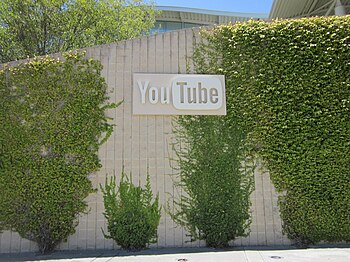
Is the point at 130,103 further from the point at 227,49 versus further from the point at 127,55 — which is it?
the point at 227,49

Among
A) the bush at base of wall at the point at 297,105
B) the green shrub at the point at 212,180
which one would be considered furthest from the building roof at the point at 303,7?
the green shrub at the point at 212,180

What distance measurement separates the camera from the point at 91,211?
7117 millimetres

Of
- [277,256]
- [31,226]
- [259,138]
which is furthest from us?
[259,138]

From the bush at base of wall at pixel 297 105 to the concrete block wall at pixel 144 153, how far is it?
39 cm

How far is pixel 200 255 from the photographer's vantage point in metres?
6.12

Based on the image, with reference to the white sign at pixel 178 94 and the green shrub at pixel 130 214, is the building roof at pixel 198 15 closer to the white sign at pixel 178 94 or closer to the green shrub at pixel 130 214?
the white sign at pixel 178 94

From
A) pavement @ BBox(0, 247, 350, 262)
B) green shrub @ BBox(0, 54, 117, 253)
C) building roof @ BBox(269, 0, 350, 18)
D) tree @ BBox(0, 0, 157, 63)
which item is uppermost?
building roof @ BBox(269, 0, 350, 18)

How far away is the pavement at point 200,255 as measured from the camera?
5.71 meters

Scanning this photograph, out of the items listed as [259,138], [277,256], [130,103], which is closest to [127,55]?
[130,103]

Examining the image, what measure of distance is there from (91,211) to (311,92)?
5.35 m

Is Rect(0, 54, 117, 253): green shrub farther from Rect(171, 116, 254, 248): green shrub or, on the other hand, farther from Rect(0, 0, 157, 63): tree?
Rect(0, 0, 157, 63): tree

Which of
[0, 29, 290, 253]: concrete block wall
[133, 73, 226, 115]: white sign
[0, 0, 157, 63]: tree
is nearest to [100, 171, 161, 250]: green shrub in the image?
[0, 29, 290, 253]: concrete block wall

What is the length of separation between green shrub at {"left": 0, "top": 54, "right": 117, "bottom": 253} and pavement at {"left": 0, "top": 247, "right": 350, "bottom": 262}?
1.84ft

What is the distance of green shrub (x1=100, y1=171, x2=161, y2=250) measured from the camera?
6941 millimetres
